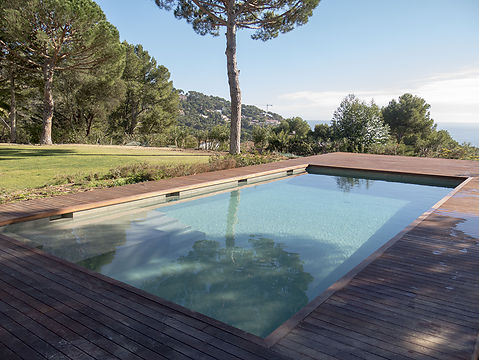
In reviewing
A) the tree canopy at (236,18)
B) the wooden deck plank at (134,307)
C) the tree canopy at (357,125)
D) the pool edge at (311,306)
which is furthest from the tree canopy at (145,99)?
the pool edge at (311,306)

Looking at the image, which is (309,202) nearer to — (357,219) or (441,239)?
(357,219)

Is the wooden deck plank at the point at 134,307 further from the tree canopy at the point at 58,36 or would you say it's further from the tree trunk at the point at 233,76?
the tree canopy at the point at 58,36

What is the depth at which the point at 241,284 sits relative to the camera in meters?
3.45

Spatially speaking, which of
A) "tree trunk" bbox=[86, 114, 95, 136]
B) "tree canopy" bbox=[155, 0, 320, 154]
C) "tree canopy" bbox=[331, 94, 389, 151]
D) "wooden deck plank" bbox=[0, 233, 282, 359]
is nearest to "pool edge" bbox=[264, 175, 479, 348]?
"wooden deck plank" bbox=[0, 233, 282, 359]

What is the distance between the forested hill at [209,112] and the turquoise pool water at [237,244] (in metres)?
36.0

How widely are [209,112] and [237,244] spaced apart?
159 feet

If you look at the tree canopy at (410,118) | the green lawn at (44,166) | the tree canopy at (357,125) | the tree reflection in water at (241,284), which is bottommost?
the tree reflection in water at (241,284)

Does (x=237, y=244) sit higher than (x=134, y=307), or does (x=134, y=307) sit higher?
(x=134, y=307)

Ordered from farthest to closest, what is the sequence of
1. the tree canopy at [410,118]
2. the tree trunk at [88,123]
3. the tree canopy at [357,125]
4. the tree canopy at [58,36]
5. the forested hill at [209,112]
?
the forested hill at [209,112] → the tree canopy at [410,118] → the tree trunk at [88,123] → the tree canopy at [357,125] → the tree canopy at [58,36]

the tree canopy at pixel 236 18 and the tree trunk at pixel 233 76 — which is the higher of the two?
the tree canopy at pixel 236 18

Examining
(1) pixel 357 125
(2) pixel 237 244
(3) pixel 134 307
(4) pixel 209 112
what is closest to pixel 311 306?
(3) pixel 134 307

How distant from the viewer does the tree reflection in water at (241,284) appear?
2.88m

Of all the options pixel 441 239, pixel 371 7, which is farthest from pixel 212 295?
pixel 371 7

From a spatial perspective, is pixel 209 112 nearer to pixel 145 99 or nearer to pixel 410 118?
pixel 145 99
